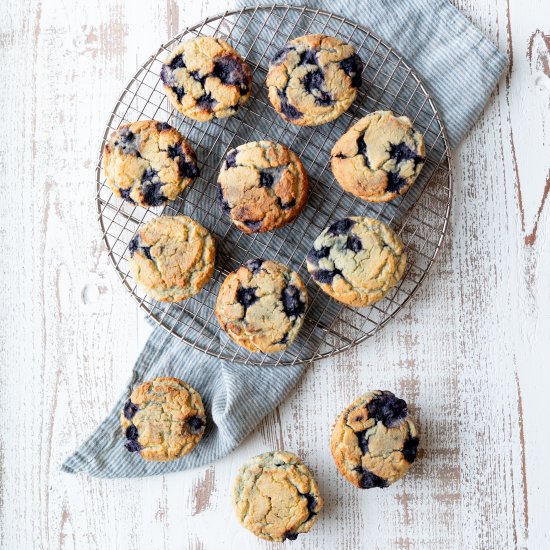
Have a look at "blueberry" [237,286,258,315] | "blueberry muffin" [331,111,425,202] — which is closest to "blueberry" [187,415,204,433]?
"blueberry" [237,286,258,315]

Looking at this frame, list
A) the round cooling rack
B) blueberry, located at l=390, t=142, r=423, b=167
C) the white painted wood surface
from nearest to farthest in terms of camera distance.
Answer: blueberry, located at l=390, t=142, r=423, b=167, the round cooling rack, the white painted wood surface

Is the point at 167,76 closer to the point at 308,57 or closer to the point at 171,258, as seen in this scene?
the point at 308,57

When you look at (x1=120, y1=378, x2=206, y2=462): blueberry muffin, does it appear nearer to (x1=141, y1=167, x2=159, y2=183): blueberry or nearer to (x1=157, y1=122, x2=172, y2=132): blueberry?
(x1=141, y1=167, x2=159, y2=183): blueberry

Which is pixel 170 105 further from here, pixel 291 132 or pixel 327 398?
pixel 327 398

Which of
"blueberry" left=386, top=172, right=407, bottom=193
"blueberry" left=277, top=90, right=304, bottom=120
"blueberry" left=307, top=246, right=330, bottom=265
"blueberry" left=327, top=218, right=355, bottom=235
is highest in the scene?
"blueberry" left=277, top=90, right=304, bottom=120

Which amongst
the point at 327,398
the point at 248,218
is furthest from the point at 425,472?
the point at 248,218

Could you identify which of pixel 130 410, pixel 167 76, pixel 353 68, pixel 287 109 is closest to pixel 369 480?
pixel 130 410
